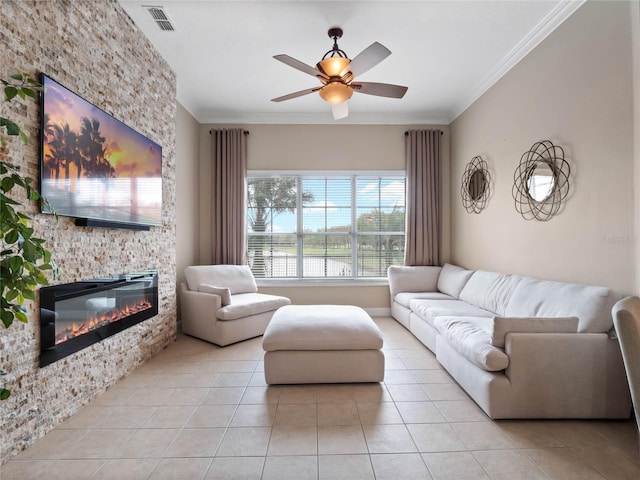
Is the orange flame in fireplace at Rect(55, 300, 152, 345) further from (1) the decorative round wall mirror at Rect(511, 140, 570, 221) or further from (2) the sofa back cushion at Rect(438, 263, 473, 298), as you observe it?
(1) the decorative round wall mirror at Rect(511, 140, 570, 221)

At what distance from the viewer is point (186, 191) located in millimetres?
4266

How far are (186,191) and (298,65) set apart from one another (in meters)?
2.44

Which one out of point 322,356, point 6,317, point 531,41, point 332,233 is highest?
point 531,41

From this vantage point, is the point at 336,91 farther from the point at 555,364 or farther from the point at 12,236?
the point at 555,364

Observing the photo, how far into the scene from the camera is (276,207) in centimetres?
485

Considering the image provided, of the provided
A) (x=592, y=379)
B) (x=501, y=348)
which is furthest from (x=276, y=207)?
(x=592, y=379)

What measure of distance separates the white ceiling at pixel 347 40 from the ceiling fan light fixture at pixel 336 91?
0.55m

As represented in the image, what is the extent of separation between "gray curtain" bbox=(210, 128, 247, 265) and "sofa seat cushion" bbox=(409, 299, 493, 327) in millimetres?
2482

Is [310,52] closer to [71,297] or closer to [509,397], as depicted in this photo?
[71,297]

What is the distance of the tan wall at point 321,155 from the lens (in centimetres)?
475

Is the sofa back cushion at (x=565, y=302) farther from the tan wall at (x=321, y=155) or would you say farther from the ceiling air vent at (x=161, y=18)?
the ceiling air vent at (x=161, y=18)

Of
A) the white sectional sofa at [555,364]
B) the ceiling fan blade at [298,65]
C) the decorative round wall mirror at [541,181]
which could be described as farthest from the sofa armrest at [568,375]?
the ceiling fan blade at [298,65]

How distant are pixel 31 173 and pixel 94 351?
1278mm

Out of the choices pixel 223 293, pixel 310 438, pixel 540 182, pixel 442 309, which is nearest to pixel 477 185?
pixel 540 182
